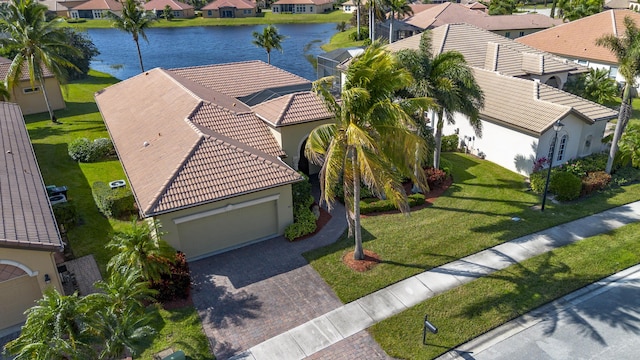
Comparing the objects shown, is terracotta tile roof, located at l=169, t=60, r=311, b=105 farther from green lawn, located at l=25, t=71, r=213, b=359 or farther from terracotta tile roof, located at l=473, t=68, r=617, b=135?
terracotta tile roof, located at l=473, t=68, r=617, b=135

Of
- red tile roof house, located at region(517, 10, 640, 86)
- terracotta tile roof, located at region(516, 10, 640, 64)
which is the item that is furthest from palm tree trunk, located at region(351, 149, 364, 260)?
terracotta tile roof, located at region(516, 10, 640, 64)

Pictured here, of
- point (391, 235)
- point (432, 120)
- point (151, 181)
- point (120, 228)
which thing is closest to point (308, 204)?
point (391, 235)

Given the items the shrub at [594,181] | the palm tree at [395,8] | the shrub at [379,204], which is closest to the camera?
the shrub at [379,204]

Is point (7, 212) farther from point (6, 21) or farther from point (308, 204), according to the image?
point (6, 21)

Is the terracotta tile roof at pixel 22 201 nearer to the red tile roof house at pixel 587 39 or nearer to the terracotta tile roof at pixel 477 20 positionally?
the red tile roof house at pixel 587 39

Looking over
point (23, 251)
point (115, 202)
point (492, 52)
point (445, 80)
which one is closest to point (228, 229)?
point (115, 202)

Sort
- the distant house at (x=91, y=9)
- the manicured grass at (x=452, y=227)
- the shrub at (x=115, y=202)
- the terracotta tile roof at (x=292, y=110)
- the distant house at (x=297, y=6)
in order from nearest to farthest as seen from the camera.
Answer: the manicured grass at (x=452, y=227), the shrub at (x=115, y=202), the terracotta tile roof at (x=292, y=110), the distant house at (x=91, y=9), the distant house at (x=297, y=6)

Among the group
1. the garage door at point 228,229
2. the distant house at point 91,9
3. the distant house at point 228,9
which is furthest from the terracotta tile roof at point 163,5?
the garage door at point 228,229
